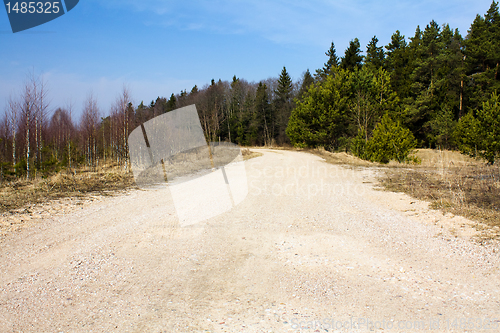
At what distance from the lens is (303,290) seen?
3596 mm

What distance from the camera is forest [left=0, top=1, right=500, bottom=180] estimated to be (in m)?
18.7

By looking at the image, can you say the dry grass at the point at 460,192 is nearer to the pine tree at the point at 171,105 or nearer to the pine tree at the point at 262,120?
the pine tree at the point at 262,120

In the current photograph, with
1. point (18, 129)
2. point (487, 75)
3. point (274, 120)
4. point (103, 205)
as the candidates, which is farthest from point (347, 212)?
point (274, 120)

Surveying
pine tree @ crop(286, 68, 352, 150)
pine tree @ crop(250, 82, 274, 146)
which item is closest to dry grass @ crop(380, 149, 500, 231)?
pine tree @ crop(286, 68, 352, 150)

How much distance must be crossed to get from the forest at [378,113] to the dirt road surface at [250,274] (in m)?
11.9

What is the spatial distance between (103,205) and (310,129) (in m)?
29.1

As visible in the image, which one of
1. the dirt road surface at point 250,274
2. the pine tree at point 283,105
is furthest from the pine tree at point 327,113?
the dirt road surface at point 250,274

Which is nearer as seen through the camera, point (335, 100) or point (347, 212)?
point (347, 212)

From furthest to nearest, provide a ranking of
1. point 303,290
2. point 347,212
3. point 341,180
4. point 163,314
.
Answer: point 341,180 < point 347,212 < point 303,290 < point 163,314

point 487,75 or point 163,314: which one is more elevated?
point 487,75

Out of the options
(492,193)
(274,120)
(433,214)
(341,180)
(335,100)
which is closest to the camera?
(433,214)

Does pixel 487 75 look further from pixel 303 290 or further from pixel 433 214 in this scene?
pixel 303 290

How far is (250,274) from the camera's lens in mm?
4027

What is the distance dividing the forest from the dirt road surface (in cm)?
1192
